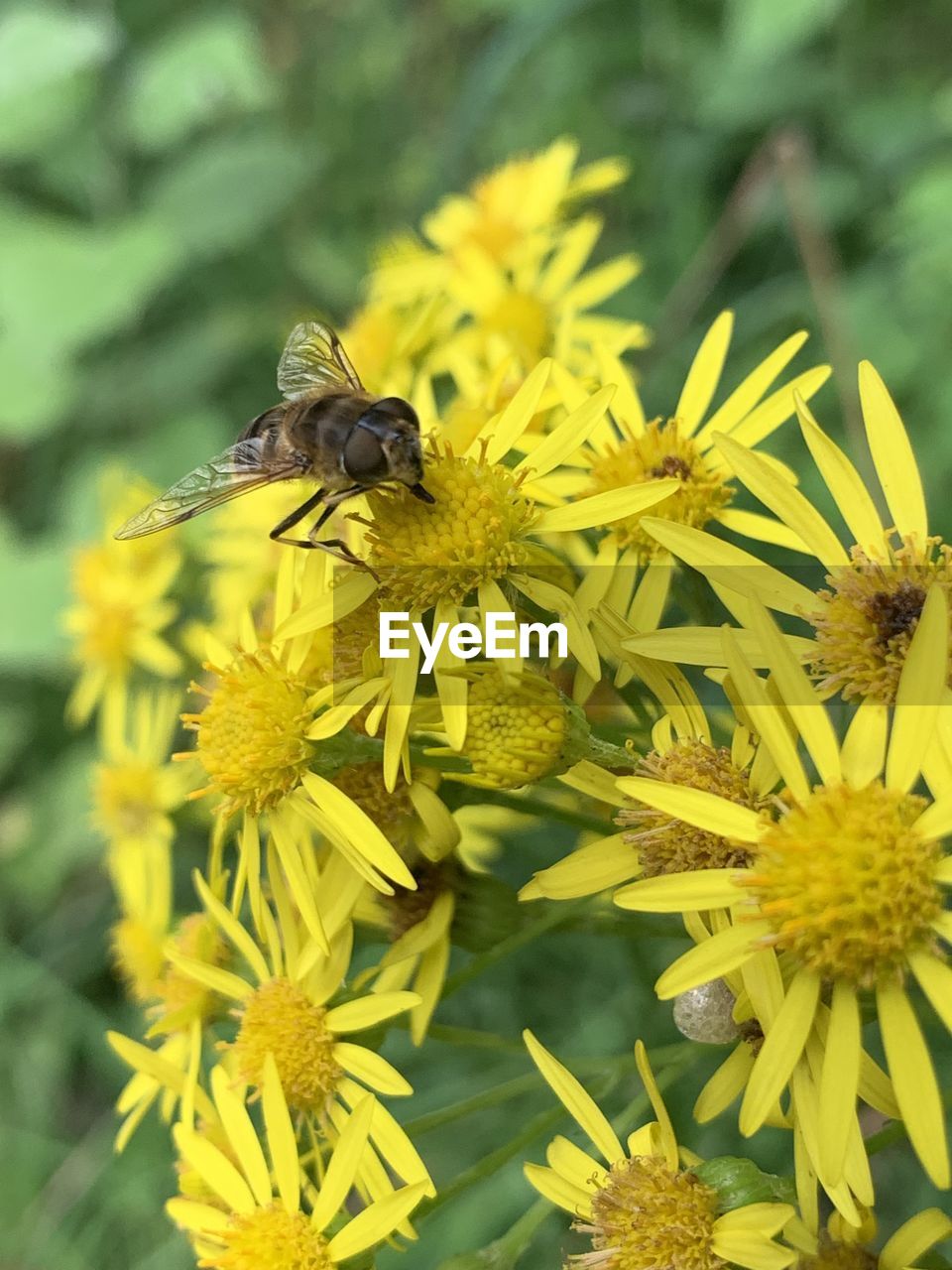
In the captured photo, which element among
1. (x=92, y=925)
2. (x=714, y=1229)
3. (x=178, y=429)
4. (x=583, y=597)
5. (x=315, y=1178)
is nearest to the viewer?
(x=714, y=1229)

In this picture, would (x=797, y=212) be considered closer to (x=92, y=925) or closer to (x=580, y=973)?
(x=580, y=973)

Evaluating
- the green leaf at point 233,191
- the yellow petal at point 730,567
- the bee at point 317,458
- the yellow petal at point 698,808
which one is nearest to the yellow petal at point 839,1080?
the yellow petal at point 698,808

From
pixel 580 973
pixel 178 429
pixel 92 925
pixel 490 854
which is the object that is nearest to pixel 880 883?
pixel 490 854

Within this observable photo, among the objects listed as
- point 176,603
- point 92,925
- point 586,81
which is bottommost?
point 92,925

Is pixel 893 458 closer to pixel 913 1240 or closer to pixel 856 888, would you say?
pixel 856 888

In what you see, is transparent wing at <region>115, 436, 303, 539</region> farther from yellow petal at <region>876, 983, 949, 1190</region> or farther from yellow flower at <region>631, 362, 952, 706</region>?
yellow petal at <region>876, 983, 949, 1190</region>

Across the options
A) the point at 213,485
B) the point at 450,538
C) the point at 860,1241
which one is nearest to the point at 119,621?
the point at 213,485

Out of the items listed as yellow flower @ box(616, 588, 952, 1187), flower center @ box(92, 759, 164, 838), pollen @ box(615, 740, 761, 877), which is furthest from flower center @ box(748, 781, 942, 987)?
flower center @ box(92, 759, 164, 838)

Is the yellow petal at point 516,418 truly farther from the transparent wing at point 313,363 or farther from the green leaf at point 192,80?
the green leaf at point 192,80
